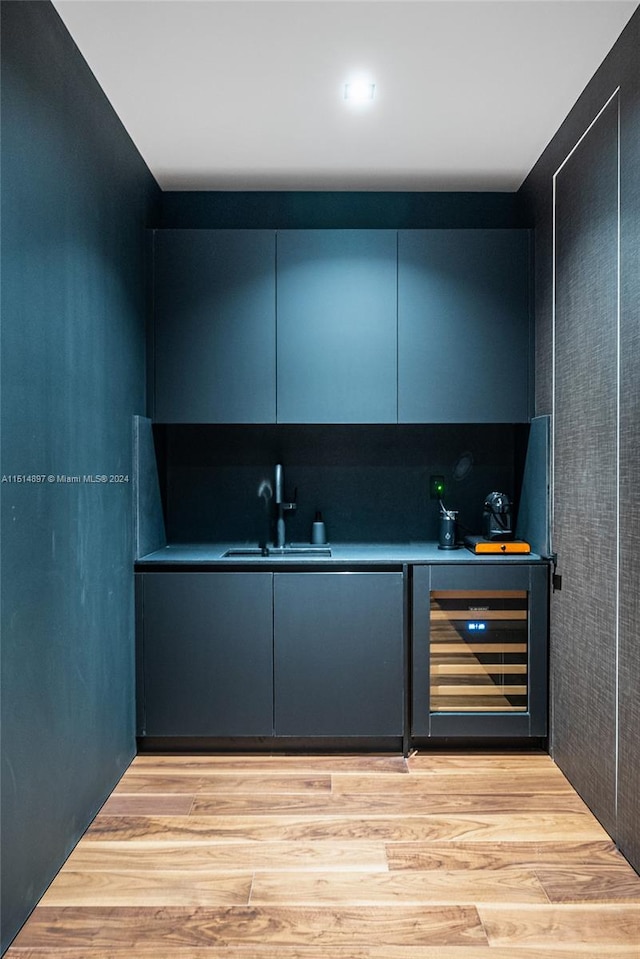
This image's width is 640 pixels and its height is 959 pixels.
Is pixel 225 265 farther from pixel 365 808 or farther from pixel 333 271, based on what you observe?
pixel 365 808

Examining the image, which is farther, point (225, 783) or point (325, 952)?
point (225, 783)

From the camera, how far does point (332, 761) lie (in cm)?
292

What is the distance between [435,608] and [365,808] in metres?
0.87

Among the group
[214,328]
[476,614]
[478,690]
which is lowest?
[478,690]

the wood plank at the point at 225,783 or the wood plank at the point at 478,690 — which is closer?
the wood plank at the point at 225,783

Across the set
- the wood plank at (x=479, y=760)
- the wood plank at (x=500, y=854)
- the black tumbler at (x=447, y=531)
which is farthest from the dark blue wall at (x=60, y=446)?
the black tumbler at (x=447, y=531)

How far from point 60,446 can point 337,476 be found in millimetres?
1676

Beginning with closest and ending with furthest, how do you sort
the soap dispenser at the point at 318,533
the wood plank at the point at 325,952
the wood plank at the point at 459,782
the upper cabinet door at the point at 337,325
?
1. the wood plank at the point at 325,952
2. the wood plank at the point at 459,782
3. the upper cabinet door at the point at 337,325
4. the soap dispenser at the point at 318,533

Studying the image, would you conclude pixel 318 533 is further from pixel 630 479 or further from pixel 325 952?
pixel 325 952

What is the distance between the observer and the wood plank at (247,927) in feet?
5.91

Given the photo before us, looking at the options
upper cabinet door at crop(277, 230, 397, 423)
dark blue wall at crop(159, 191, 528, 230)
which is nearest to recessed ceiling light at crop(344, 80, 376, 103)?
upper cabinet door at crop(277, 230, 397, 423)

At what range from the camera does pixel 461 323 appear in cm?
317

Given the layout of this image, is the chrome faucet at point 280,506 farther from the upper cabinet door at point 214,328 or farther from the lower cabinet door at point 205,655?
the lower cabinet door at point 205,655

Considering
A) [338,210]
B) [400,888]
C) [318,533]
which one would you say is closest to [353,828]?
[400,888]
